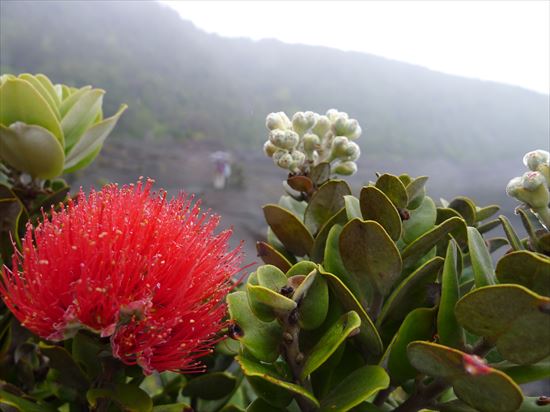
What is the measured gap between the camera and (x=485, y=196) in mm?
1585

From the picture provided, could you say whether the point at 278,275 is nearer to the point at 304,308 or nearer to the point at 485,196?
the point at 304,308

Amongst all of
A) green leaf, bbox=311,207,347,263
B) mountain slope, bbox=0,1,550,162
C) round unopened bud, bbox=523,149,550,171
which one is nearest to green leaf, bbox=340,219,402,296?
green leaf, bbox=311,207,347,263

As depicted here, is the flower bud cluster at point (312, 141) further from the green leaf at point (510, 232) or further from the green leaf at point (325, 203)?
the green leaf at point (510, 232)

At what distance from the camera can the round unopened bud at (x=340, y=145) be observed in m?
0.81

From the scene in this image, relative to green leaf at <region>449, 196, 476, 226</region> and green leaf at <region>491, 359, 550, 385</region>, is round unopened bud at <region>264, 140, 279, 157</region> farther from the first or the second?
green leaf at <region>491, 359, 550, 385</region>

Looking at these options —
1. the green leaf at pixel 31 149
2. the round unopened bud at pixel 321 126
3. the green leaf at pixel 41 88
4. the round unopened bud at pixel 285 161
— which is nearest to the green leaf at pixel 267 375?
the round unopened bud at pixel 285 161

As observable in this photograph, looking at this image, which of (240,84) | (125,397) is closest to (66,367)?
(125,397)

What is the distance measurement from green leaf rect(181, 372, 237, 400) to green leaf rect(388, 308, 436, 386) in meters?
0.31

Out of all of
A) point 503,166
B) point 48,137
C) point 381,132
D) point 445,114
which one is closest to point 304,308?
point 48,137

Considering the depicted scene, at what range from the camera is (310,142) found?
0.81 meters

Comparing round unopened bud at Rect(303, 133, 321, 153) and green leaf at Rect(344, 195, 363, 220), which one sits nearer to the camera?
green leaf at Rect(344, 195, 363, 220)

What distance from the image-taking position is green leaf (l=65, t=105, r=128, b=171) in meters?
0.95

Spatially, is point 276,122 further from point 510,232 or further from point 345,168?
point 510,232

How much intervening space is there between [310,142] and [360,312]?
1.19ft
